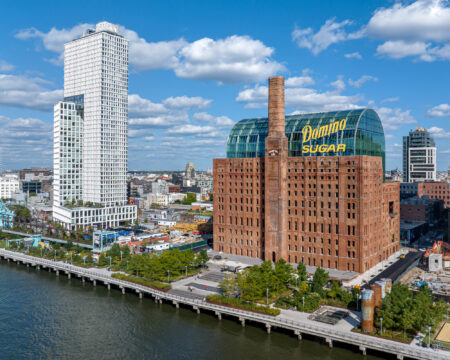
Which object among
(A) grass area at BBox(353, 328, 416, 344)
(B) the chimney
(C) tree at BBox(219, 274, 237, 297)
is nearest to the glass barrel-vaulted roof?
(B) the chimney

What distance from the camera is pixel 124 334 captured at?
77750 millimetres

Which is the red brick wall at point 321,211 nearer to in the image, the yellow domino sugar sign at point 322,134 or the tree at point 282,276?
the yellow domino sugar sign at point 322,134

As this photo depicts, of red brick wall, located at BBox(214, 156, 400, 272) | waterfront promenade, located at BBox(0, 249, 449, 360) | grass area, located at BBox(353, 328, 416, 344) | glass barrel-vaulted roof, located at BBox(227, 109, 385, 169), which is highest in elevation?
glass barrel-vaulted roof, located at BBox(227, 109, 385, 169)

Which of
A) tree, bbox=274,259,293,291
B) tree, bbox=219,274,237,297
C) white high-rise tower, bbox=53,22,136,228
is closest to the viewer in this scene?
tree, bbox=219,274,237,297

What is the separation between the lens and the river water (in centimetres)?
7006

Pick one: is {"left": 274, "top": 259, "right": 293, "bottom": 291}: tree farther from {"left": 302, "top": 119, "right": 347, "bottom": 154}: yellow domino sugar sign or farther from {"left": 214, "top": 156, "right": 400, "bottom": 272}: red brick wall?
{"left": 302, "top": 119, "right": 347, "bottom": 154}: yellow domino sugar sign

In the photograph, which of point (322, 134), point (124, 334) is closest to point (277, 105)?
point (322, 134)

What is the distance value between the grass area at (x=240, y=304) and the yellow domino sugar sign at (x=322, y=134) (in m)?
49.9

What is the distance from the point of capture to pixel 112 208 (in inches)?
7721

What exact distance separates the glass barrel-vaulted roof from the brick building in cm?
28

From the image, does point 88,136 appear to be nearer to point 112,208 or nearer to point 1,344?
point 112,208

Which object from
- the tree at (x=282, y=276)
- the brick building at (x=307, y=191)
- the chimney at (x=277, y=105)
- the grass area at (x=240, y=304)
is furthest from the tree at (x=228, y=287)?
the chimney at (x=277, y=105)

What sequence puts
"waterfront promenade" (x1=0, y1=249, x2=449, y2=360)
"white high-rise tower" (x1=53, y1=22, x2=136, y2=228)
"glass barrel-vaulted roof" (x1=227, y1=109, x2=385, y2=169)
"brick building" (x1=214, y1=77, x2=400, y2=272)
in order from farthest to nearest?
"white high-rise tower" (x1=53, y1=22, x2=136, y2=228) < "glass barrel-vaulted roof" (x1=227, y1=109, x2=385, y2=169) < "brick building" (x1=214, y1=77, x2=400, y2=272) < "waterfront promenade" (x1=0, y1=249, x2=449, y2=360)

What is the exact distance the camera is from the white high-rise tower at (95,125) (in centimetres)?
19088
